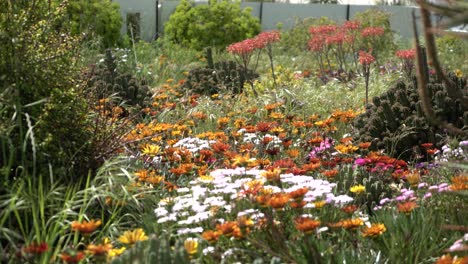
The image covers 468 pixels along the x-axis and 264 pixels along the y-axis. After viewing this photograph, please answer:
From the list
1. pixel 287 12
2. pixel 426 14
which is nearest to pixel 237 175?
pixel 426 14

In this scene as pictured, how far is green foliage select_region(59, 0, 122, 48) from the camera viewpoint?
1739 cm

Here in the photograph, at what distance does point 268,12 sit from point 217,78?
19.8 metres

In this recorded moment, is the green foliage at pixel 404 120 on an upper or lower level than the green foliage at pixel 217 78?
upper

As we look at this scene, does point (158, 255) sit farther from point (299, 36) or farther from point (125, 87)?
point (299, 36)

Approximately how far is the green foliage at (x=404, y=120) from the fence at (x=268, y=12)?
17.1m

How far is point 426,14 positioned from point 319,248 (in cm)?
138

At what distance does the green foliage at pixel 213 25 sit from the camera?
1909 cm

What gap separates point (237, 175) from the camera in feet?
15.6

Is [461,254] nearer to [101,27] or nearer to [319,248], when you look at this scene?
[319,248]

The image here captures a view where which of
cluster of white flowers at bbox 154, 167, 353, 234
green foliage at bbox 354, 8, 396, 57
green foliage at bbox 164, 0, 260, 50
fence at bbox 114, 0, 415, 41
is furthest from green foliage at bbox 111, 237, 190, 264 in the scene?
fence at bbox 114, 0, 415, 41

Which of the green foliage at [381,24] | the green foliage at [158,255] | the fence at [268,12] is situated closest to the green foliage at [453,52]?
the green foliage at [381,24]

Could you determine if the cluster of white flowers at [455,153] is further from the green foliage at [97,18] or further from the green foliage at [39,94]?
the green foliage at [97,18]

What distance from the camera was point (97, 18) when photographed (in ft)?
59.0

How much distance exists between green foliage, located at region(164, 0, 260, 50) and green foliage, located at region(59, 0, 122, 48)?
4.12 ft
